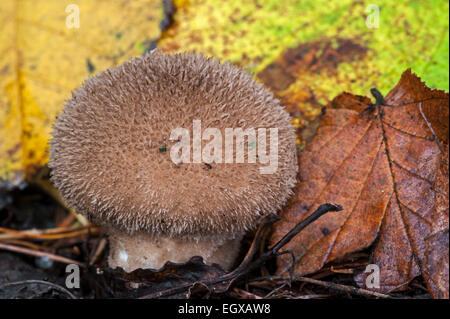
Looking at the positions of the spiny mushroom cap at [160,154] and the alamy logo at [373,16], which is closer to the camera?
the spiny mushroom cap at [160,154]

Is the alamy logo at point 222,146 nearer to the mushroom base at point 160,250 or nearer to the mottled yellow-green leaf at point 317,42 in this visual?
the mushroom base at point 160,250

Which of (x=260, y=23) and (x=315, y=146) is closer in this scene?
(x=315, y=146)

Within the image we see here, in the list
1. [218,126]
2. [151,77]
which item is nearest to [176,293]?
[218,126]

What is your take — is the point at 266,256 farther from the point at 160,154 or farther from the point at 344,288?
the point at 160,154

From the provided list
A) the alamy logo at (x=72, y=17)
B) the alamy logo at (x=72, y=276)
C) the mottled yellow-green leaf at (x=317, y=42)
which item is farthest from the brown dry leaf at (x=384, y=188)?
the alamy logo at (x=72, y=17)

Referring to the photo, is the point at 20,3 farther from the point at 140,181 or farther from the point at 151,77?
the point at 140,181

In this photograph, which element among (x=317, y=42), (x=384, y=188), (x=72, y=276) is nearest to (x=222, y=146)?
(x=384, y=188)
